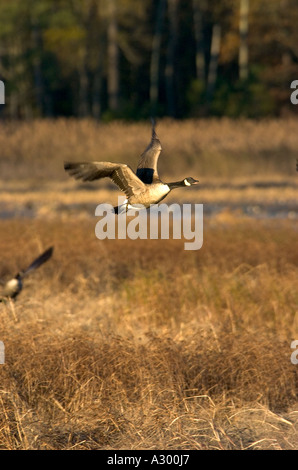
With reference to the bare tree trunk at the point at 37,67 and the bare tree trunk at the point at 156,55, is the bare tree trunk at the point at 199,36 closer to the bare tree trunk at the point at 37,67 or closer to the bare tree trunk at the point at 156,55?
the bare tree trunk at the point at 156,55

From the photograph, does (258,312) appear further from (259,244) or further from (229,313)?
(259,244)

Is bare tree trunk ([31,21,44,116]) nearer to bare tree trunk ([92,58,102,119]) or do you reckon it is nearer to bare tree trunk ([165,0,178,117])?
bare tree trunk ([92,58,102,119])

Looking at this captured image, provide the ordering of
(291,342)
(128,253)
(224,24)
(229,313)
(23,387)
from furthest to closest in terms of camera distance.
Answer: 1. (224,24)
2. (128,253)
3. (229,313)
4. (291,342)
5. (23,387)

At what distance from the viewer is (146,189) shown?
337 cm

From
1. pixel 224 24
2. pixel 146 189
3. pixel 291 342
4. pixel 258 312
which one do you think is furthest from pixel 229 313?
pixel 224 24

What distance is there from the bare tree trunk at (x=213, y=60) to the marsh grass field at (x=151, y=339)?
21.0 metres

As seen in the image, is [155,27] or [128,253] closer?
[128,253]

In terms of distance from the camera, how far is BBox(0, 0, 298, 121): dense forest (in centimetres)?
3244

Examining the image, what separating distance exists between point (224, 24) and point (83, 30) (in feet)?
19.9

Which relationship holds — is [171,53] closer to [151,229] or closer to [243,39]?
[243,39]

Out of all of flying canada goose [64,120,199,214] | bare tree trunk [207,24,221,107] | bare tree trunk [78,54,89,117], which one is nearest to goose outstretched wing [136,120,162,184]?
flying canada goose [64,120,199,214]

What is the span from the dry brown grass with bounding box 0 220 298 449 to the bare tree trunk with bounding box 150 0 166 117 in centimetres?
2525
